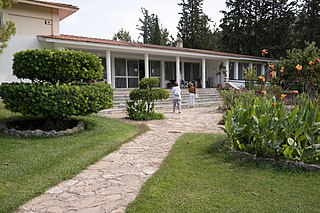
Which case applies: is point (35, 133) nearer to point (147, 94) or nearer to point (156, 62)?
point (147, 94)

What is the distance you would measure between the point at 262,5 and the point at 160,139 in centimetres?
3304

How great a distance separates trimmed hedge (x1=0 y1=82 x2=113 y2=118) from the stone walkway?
172 cm

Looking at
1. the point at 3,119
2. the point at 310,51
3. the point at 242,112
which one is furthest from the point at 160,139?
the point at 310,51

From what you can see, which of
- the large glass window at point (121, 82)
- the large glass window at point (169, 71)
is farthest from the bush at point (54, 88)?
the large glass window at point (169, 71)

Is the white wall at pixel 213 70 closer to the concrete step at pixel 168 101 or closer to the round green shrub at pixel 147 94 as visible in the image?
the concrete step at pixel 168 101

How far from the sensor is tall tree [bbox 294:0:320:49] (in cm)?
2884

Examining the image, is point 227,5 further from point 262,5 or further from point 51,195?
point 51,195

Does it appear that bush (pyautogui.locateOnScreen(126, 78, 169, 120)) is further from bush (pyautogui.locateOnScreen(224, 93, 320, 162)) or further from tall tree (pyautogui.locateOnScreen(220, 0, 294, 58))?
tall tree (pyautogui.locateOnScreen(220, 0, 294, 58))

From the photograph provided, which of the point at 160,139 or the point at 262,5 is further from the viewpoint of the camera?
the point at 262,5

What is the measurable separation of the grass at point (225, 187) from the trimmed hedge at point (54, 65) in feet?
12.6

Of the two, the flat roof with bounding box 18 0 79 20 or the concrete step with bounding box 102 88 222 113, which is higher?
the flat roof with bounding box 18 0 79 20

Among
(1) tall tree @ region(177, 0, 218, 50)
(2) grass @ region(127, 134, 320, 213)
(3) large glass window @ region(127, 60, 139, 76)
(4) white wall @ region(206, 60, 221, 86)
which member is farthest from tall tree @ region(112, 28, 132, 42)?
(2) grass @ region(127, 134, 320, 213)

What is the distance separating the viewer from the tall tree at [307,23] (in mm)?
28844

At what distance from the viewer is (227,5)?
3469 cm
